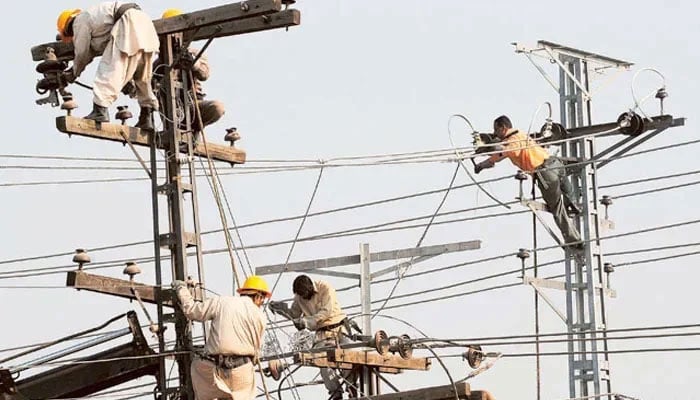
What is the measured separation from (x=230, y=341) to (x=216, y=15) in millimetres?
3239

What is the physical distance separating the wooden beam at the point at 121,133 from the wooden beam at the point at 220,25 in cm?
100

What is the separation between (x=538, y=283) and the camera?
27375 mm

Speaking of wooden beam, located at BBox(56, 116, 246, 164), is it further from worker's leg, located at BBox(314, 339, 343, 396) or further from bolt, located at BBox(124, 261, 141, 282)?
worker's leg, located at BBox(314, 339, 343, 396)

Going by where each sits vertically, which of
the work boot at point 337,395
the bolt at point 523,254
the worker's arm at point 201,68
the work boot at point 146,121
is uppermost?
the worker's arm at point 201,68

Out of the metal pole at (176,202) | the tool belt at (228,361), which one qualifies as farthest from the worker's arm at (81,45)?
the tool belt at (228,361)

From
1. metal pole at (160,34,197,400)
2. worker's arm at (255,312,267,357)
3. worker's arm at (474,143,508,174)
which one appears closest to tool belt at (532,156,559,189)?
worker's arm at (474,143,508,174)

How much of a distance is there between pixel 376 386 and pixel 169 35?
448 centimetres

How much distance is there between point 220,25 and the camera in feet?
77.7

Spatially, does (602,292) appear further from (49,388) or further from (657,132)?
(49,388)

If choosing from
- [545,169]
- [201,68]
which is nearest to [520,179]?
[545,169]

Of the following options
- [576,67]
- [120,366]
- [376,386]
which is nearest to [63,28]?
[120,366]

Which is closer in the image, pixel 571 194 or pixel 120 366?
pixel 120 366

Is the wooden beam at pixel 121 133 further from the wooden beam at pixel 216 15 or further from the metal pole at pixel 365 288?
the metal pole at pixel 365 288

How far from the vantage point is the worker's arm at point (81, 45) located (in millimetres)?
23594
